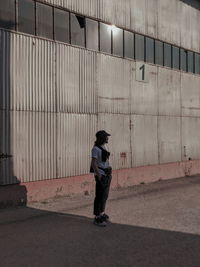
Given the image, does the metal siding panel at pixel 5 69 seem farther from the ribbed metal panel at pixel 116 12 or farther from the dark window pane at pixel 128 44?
the dark window pane at pixel 128 44

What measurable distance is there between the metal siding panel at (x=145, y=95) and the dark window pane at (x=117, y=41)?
933 millimetres

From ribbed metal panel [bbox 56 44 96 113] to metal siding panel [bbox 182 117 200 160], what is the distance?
6.44 m

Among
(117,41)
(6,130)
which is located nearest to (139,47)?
A: (117,41)

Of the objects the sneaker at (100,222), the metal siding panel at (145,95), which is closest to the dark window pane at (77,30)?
the metal siding panel at (145,95)

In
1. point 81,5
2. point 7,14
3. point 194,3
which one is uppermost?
point 194,3

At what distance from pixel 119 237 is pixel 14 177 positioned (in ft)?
14.9

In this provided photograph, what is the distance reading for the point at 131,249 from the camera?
22.4 feet

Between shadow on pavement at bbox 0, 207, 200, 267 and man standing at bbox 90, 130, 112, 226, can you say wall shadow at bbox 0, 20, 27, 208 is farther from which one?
man standing at bbox 90, 130, 112, 226

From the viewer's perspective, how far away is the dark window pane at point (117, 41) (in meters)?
15.3

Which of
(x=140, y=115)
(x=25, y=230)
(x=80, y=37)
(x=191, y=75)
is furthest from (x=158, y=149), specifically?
(x=25, y=230)

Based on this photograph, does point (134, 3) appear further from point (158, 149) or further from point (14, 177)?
point (14, 177)

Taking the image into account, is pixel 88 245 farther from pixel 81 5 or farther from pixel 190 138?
Answer: pixel 190 138

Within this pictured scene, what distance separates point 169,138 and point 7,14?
931 cm

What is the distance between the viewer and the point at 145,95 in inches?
659
